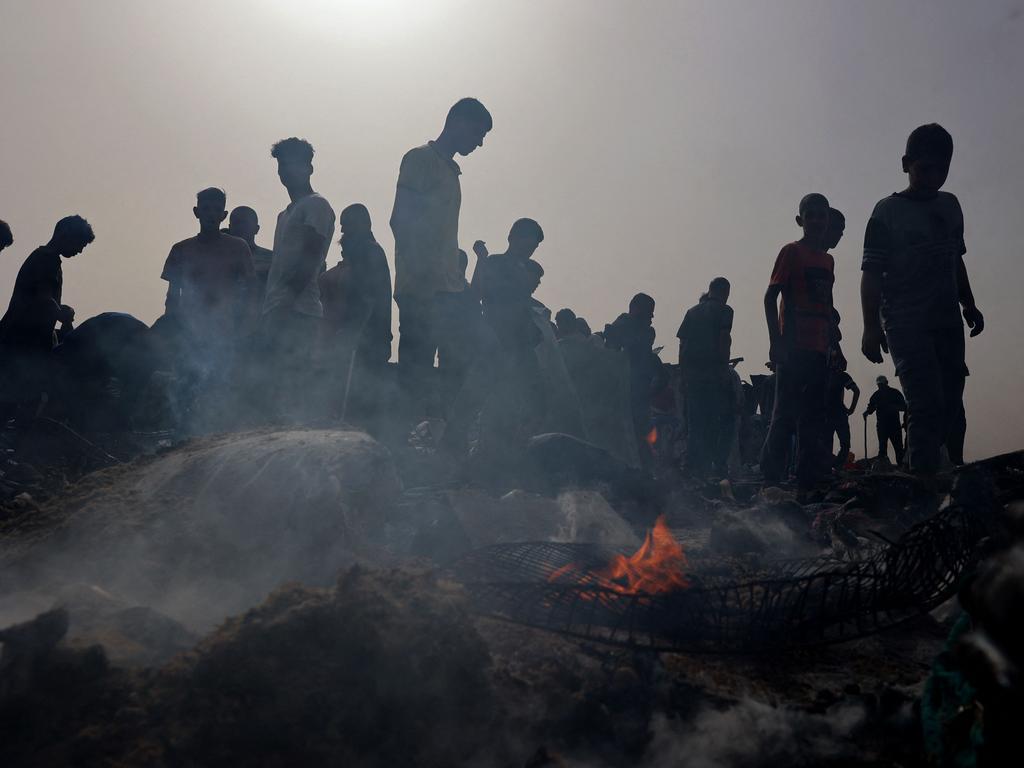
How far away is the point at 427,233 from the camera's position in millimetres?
5215

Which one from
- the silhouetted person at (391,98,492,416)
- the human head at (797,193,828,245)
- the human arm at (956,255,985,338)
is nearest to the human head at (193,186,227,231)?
the silhouetted person at (391,98,492,416)

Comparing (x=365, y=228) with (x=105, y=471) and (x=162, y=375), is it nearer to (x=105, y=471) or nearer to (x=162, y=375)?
(x=162, y=375)

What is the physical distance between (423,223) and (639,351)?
4358 mm

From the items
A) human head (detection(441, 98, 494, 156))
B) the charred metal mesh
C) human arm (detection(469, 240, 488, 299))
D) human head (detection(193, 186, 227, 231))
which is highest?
human head (detection(441, 98, 494, 156))

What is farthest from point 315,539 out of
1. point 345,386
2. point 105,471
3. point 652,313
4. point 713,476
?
point 652,313

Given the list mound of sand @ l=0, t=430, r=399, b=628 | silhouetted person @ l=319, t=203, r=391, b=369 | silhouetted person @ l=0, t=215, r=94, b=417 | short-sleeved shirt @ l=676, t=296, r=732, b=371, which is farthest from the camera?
short-sleeved shirt @ l=676, t=296, r=732, b=371

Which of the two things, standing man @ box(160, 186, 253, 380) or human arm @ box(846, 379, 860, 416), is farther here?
human arm @ box(846, 379, 860, 416)

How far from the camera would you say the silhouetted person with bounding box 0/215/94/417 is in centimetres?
568

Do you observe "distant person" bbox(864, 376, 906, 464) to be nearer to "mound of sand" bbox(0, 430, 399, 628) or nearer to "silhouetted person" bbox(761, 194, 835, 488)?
"silhouetted person" bbox(761, 194, 835, 488)

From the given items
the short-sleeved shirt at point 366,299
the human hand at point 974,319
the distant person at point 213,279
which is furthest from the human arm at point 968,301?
the distant person at point 213,279

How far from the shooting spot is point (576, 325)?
9.66 metres

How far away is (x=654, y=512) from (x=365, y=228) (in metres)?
3.46

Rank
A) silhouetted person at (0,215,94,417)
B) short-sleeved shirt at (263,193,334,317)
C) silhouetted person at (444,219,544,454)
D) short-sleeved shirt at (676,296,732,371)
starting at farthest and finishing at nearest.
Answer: short-sleeved shirt at (676,296,732,371) < silhouetted person at (0,215,94,417) < silhouetted person at (444,219,544,454) < short-sleeved shirt at (263,193,334,317)

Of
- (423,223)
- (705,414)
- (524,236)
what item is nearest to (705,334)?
(705,414)
